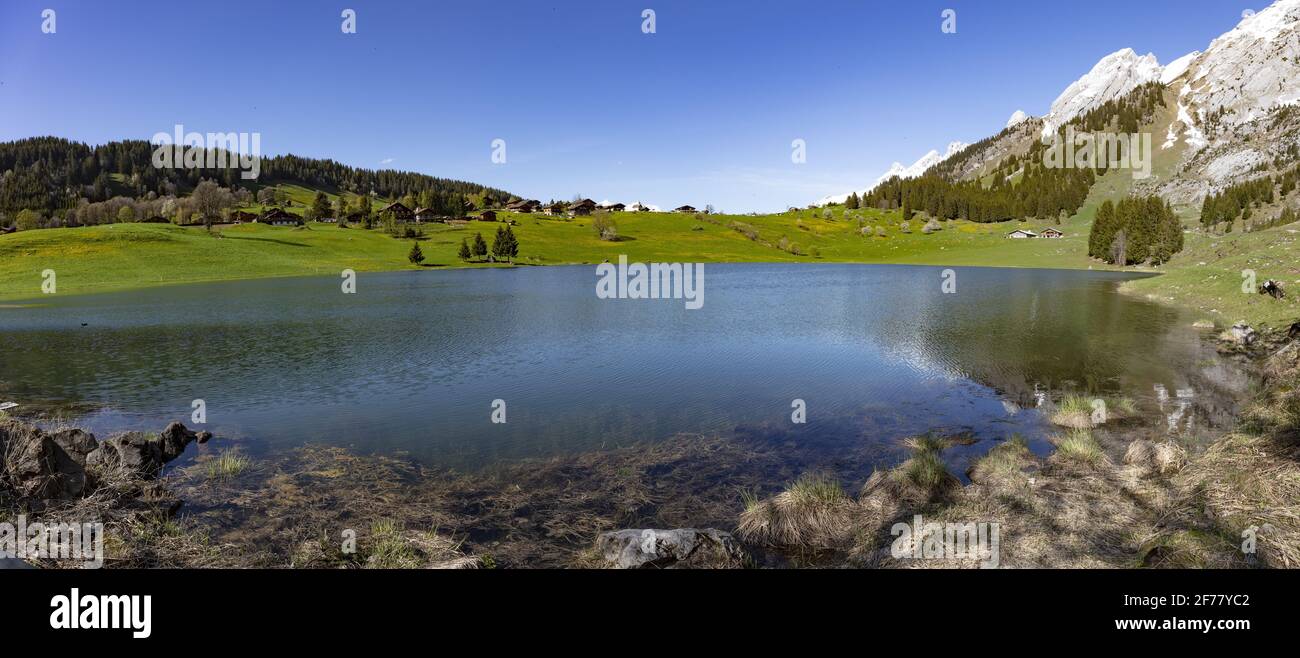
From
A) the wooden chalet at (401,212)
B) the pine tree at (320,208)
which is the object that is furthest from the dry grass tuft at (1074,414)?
the pine tree at (320,208)

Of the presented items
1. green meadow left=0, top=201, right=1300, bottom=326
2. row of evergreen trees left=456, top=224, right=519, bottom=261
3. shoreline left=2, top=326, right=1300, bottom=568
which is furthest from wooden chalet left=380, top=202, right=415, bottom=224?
shoreline left=2, top=326, right=1300, bottom=568

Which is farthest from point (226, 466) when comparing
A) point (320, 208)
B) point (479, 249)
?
point (320, 208)

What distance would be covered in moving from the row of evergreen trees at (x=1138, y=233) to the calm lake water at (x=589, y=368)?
63.1 meters

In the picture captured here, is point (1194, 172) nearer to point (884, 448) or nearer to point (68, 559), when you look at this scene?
point (884, 448)

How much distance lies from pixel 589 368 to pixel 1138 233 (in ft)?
406

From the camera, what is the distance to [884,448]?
60.1ft

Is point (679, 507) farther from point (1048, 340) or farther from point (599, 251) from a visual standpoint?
point (599, 251)

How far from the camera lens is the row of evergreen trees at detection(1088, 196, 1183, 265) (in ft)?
338

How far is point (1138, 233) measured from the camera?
350 ft

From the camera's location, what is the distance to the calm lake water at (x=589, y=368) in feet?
69.2

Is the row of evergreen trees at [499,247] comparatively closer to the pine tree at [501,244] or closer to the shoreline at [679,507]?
the pine tree at [501,244]

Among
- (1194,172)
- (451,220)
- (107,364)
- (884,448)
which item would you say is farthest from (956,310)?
(1194,172)

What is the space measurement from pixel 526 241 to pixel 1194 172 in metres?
A: 222

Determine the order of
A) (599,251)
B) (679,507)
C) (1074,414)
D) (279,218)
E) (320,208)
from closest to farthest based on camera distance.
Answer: (679,507)
(1074,414)
(599,251)
(279,218)
(320,208)
